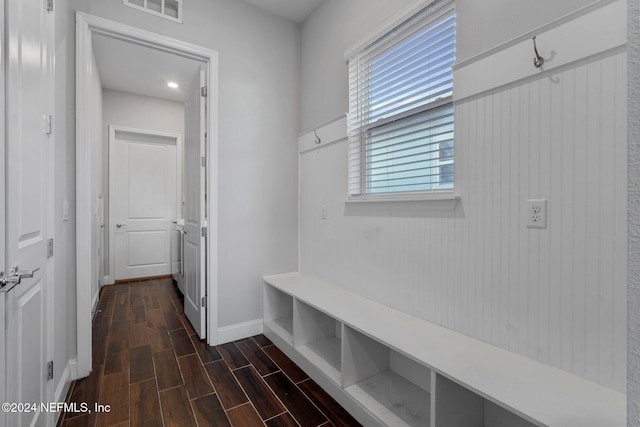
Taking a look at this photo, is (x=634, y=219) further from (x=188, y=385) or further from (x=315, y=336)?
(x=188, y=385)

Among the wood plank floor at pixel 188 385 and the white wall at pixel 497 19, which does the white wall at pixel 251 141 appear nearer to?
the wood plank floor at pixel 188 385

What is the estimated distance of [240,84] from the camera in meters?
2.54

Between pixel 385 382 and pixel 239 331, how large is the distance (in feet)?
4.42

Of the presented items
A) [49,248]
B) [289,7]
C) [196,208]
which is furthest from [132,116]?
[49,248]

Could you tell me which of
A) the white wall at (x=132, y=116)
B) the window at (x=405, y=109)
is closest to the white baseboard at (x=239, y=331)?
the window at (x=405, y=109)

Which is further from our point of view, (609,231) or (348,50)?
(348,50)

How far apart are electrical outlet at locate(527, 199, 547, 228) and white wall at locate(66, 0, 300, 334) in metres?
1.96

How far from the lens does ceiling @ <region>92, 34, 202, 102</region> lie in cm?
303

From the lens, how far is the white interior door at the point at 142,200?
4.29 meters

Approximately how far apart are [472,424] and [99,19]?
3.18 m

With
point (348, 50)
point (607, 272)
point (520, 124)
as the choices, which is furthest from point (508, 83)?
point (348, 50)

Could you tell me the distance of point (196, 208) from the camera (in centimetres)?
256

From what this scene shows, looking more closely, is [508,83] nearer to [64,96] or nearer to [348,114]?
→ [348,114]

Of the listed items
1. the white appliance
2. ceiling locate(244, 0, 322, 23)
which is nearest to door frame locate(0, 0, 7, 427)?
ceiling locate(244, 0, 322, 23)
